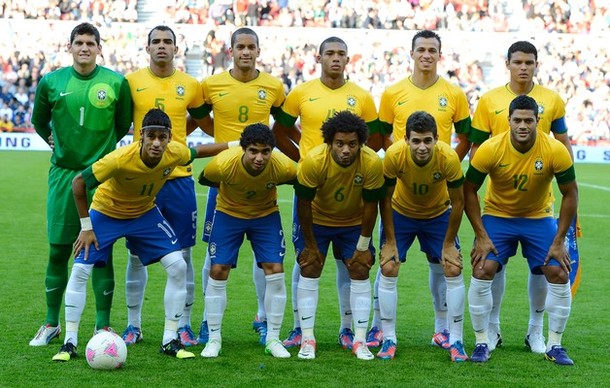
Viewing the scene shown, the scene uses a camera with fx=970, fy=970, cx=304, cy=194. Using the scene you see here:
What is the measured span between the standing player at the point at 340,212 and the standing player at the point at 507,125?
984mm

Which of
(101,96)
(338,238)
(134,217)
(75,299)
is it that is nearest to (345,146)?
(338,238)

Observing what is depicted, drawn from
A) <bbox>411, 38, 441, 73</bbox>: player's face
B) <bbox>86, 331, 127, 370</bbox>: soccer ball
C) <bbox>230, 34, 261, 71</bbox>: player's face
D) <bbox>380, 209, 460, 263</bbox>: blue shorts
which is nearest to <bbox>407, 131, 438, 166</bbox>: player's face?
<bbox>380, 209, 460, 263</bbox>: blue shorts

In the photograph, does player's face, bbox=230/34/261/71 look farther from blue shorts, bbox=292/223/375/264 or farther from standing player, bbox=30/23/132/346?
blue shorts, bbox=292/223/375/264

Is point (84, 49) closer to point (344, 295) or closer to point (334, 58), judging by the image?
point (334, 58)

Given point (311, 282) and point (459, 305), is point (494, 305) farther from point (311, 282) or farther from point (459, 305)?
point (311, 282)

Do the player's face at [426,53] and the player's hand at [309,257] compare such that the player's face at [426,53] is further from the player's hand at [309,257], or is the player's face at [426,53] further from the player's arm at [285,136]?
the player's hand at [309,257]

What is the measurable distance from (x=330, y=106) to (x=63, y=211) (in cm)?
213

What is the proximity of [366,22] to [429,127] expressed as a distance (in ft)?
81.0

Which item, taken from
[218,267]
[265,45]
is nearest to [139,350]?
[218,267]

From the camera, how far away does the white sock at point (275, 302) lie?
692cm

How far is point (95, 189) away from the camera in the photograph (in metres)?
7.06

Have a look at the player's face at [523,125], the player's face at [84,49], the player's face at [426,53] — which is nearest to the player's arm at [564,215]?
the player's face at [523,125]

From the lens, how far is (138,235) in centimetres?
676

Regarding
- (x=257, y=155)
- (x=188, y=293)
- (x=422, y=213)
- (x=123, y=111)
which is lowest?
(x=188, y=293)
